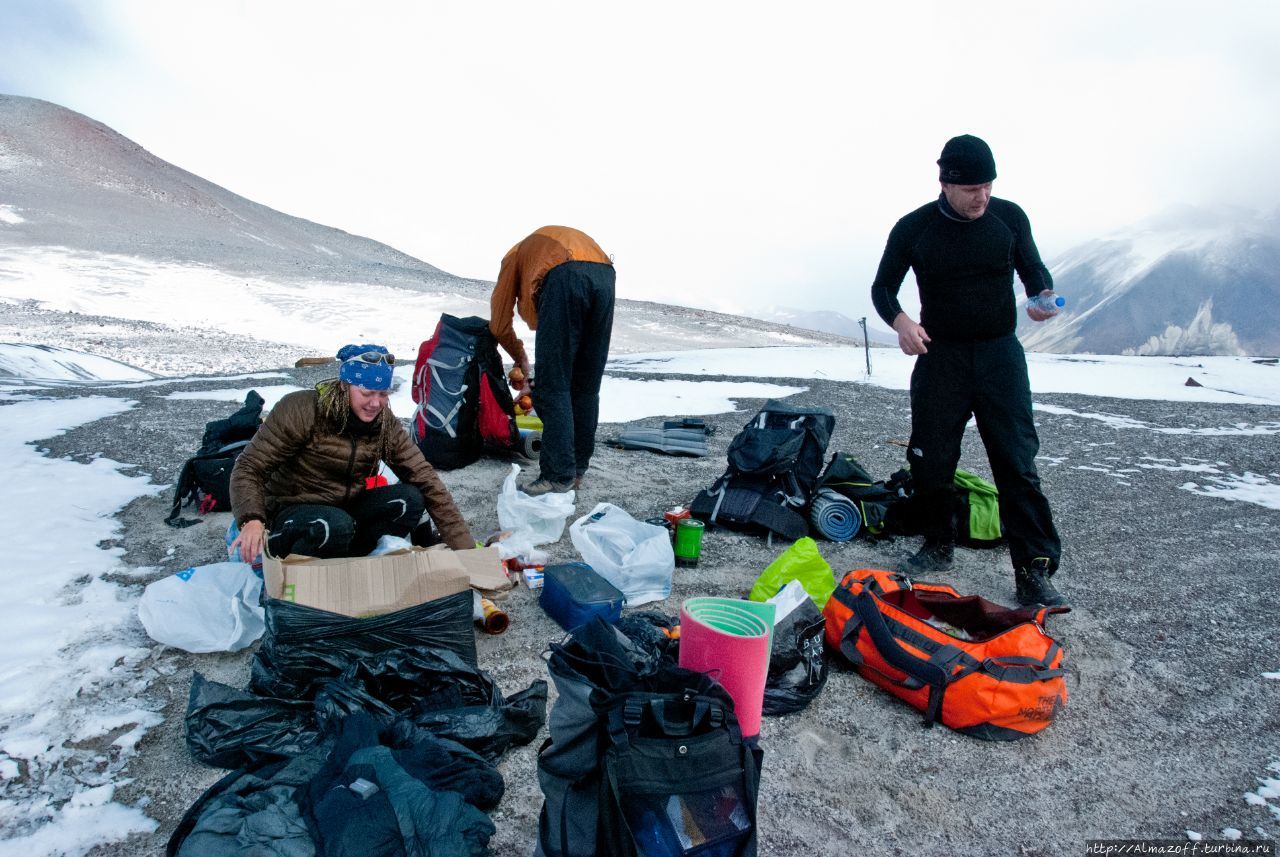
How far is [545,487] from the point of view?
4590mm

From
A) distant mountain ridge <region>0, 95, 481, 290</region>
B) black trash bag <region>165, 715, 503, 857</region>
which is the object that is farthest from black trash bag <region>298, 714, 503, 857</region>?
distant mountain ridge <region>0, 95, 481, 290</region>

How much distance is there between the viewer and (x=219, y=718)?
2.13m

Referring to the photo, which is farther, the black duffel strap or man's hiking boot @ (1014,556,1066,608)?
man's hiking boot @ (1014,556,1066,608)

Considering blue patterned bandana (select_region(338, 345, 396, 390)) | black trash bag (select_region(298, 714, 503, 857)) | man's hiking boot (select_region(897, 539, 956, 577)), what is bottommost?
black trash bag (select_region(298, 714, 503, 857))

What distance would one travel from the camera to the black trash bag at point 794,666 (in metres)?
2.48

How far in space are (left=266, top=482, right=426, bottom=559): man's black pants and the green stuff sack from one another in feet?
5.08

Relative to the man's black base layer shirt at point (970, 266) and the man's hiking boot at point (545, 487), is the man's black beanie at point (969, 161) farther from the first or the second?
the man's hiking boot at point (545, 487)

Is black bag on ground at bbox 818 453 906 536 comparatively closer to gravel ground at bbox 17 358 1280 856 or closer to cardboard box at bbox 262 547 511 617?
gravel ground at bbox 17 358 1280 856

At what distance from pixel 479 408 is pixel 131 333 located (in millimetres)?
12852

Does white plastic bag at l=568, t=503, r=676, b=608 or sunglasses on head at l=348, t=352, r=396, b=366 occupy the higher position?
sunglasses on head at l=348, t=352, r=396, b=366

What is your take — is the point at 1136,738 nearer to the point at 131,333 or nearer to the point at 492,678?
the point at 492,678

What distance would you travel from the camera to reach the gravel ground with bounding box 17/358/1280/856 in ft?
6.56

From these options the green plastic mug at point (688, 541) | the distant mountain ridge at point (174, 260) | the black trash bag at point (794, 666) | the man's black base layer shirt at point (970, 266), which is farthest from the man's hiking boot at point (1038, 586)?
the distant mountain ridge at point (174, 260)

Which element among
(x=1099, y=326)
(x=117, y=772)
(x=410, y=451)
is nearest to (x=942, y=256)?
(x=410, y=451)
